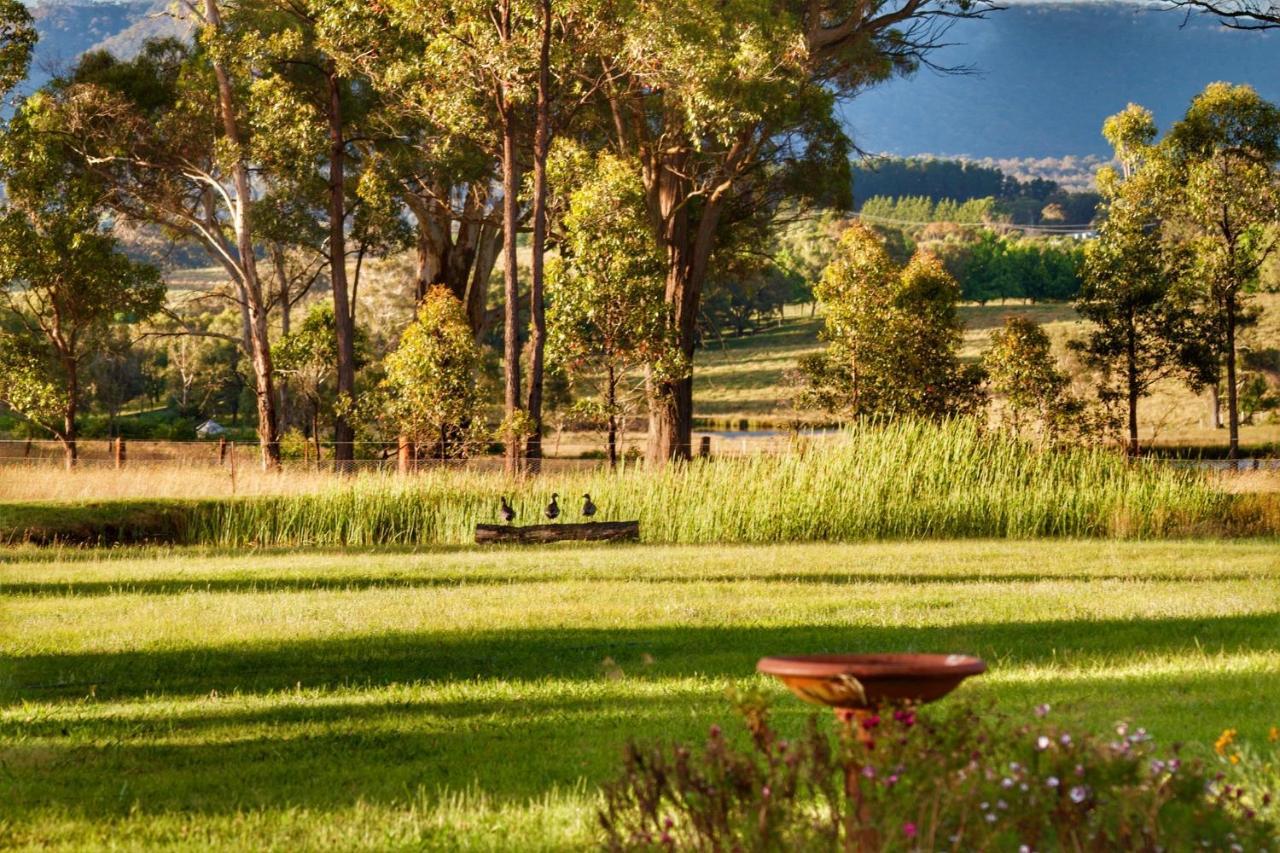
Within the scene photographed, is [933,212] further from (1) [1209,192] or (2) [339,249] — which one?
(2) [339,249]

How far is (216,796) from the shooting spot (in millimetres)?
6273

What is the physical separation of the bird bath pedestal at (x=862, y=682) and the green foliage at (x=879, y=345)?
3312cm

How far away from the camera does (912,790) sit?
4500 mm

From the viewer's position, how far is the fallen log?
64.5 feet

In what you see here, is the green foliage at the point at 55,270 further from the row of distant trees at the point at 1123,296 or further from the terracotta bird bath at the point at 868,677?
the terracotta bird bath at the point at 868,677

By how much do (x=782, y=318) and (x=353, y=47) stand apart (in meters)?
82.6

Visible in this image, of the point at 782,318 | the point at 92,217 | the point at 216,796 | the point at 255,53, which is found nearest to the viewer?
the point at 216,796

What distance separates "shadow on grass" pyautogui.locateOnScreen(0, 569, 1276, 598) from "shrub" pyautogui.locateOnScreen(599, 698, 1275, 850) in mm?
9468

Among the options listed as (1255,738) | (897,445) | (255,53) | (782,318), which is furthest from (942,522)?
(782,318)

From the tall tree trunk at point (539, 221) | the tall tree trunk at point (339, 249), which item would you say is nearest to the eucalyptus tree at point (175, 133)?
the tall tree trunk at point (339, 249)

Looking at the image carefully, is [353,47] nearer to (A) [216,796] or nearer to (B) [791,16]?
(B) [791,16]

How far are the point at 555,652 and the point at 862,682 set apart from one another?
5955 millimetres

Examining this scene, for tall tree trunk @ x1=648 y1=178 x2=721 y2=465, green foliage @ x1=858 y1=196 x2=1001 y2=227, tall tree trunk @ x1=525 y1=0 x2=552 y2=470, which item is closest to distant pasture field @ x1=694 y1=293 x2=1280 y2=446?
tall tree trunk @ x1=648 y1=178 x2=721 y2=465

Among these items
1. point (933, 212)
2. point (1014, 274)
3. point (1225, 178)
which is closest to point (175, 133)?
point (1225, 178)
